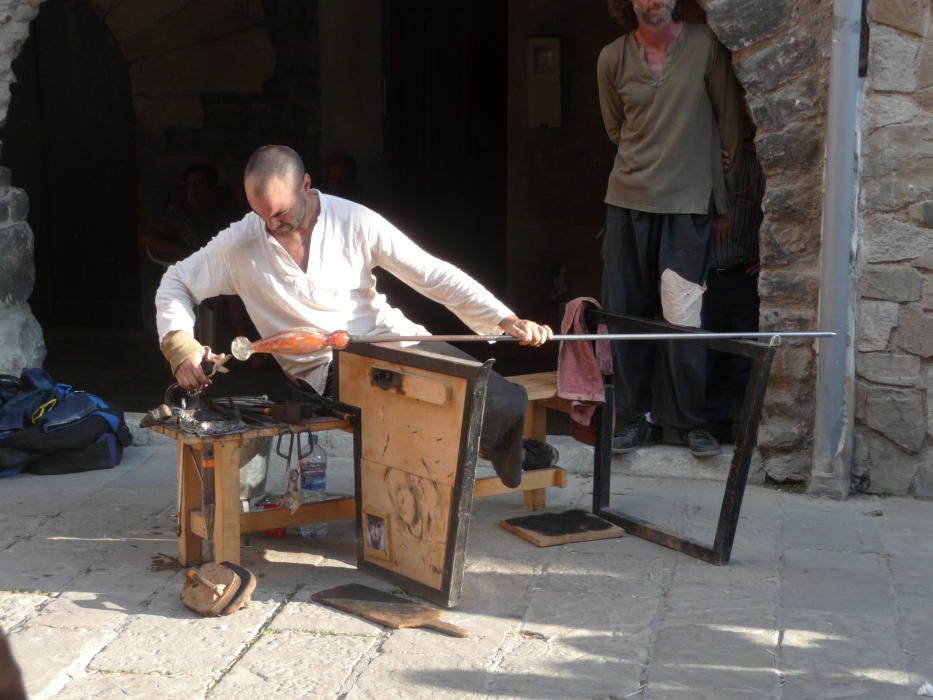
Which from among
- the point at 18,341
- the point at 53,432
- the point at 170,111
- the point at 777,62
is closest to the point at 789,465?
the point at 777,62

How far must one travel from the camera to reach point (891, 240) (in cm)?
522

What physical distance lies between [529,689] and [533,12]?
555cm

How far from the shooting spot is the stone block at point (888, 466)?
536 centimetres

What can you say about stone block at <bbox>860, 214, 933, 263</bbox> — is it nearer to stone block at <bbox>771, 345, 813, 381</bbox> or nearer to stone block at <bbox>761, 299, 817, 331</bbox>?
stone block at <bbox>761, 299, 817, 331</bbox>

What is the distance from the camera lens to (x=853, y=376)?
5312 millimetres

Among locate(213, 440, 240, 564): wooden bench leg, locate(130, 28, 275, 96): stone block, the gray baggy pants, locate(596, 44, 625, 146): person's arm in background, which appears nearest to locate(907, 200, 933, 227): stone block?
the gray baggy pants

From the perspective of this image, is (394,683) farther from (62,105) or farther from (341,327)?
(62,105)

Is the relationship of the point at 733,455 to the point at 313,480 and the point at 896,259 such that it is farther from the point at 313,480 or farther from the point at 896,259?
the point at 313,480

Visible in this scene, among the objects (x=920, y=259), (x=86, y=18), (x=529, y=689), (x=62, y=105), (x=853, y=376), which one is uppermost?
(x=86, y=18)

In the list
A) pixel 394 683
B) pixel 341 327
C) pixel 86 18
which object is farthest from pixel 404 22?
pixel 394 683

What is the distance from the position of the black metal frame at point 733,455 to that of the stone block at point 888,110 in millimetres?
1142

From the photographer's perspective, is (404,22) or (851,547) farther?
(404,22)

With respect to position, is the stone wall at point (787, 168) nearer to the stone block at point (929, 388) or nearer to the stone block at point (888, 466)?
the stone block at point (888, 466)

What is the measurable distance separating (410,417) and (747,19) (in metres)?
2.09
